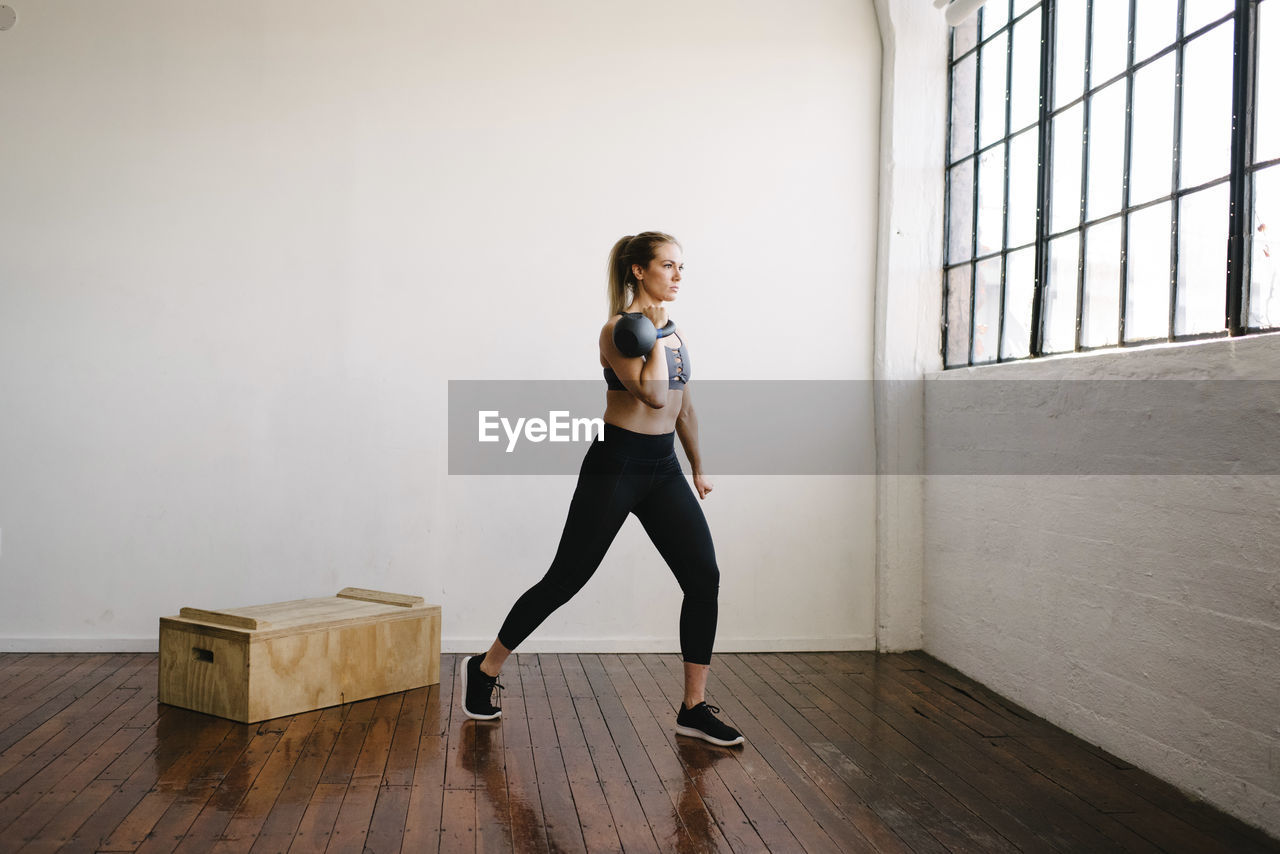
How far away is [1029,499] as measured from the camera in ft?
12.5

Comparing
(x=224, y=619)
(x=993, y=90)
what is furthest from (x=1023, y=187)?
(x=224, y=619)

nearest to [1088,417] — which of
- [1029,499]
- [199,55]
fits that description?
[1029,499]

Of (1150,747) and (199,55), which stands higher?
(199,55)

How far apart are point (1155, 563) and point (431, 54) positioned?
139 inches

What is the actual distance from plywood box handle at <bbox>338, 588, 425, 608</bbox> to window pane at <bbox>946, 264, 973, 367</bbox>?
2.54 m

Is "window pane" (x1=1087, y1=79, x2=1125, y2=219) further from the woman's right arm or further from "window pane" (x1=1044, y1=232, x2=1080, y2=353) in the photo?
the woman's right arm

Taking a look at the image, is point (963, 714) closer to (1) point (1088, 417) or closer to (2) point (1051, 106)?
(1) point (1088, 417)

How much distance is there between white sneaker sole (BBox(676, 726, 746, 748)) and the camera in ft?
10.5

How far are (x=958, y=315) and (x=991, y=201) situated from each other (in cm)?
52

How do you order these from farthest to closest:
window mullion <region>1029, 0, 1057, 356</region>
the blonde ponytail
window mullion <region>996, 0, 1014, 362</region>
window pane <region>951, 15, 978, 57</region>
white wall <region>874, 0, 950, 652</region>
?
white wall <region>874, 0, 950, 652</region>, window pane <region>951, 15, 978, 57</region>, window mullion <region>996, 0, 1014, 362</region>, window mullion <region>1029, 0, 1057, 356</region>, the blonde ponytail

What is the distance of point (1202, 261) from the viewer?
3064mm

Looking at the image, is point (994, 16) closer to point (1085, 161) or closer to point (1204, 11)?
point (1085, 161)

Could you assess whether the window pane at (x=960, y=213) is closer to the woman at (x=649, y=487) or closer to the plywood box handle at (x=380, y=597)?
the woman at (x=649, y=487)

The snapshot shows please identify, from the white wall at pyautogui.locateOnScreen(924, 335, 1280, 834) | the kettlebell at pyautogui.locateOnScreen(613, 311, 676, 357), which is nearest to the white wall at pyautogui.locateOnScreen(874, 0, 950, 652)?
the white wall at pyautogui.locateOnScreen(924, 335, 1280, 834)
